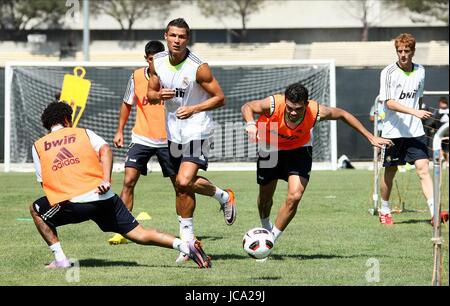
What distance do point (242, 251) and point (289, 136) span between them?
1.36 m

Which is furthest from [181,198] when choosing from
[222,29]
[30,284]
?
[222,29]

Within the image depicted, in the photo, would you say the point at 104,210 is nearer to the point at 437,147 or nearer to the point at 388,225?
the point at 437,147

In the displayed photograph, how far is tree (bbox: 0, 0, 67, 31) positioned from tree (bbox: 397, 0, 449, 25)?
18428 mm

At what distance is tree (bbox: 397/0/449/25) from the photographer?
2140 inches

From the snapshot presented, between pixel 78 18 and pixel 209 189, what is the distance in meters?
43.1

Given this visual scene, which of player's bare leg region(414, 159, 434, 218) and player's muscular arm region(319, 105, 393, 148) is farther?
player's bare leg region(414, 159, 434, 218)

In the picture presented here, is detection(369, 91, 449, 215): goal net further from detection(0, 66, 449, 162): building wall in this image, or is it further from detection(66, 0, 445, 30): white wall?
detection(66, 0, 445, 30): white wall

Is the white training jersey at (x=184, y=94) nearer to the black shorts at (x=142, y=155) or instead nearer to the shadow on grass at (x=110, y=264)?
the shadow on grass at (x=110, y=264)

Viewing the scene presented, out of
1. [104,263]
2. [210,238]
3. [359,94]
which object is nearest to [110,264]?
[104,263]

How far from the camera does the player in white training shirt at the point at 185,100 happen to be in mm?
9875

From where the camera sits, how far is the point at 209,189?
35.9ft

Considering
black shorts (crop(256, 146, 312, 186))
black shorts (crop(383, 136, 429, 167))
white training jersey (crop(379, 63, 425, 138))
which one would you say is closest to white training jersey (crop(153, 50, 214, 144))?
black shorts (crop(256, 146, 312, 186))

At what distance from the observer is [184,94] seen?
1002cm

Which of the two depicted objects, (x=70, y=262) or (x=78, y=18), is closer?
(x=70, y=262)
